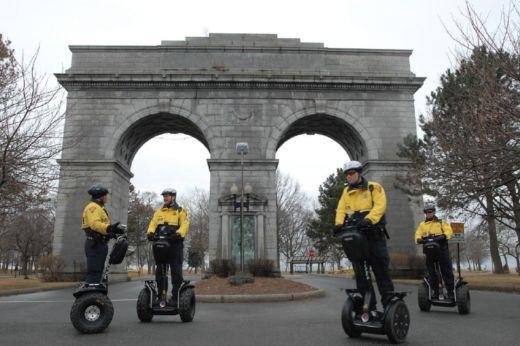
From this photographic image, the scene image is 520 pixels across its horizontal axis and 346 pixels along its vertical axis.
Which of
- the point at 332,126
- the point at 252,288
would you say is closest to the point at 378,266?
the point at 252,288

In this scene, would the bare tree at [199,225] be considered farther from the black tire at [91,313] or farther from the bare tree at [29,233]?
the black tire at [91,313]

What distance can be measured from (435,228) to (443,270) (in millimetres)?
815

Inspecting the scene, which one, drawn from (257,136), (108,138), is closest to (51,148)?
(108,138)

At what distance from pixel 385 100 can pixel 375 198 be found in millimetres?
19553

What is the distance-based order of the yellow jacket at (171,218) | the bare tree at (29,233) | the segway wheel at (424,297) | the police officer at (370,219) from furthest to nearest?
1. the bare tree at (29,233)
2. the segway wheel at (424,297)
3. the yellow jacket at (171,218)
4. the police officer at (370,219)

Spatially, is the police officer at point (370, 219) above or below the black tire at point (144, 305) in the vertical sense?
above

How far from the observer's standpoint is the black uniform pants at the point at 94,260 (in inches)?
251

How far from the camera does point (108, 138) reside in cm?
2305

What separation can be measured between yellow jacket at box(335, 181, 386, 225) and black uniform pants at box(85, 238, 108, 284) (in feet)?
11.4

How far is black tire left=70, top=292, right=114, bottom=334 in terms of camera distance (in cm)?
610

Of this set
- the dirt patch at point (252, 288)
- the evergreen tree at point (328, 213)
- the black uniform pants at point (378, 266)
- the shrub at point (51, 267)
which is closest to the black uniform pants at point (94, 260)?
the black uniform pants at point (378, 266)

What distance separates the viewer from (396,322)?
17.3ft

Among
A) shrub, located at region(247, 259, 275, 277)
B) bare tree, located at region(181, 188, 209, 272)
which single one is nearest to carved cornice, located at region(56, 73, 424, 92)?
shrub, located at region(247, 259, 275, 277)

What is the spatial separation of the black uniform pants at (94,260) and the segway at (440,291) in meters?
5.86
